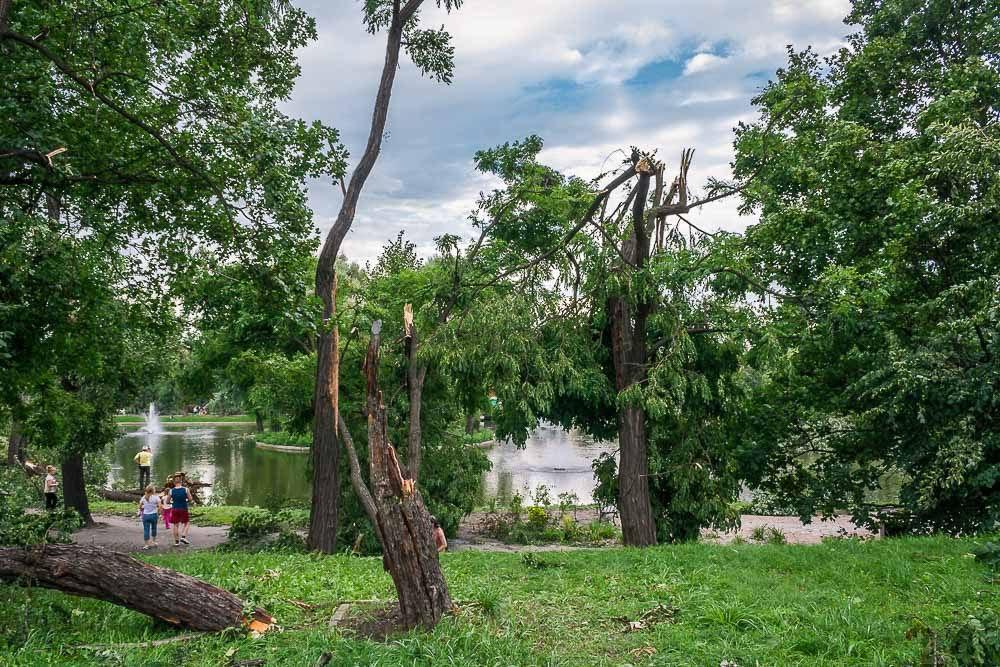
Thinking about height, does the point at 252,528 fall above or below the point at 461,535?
above

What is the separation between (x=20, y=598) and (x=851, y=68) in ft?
48.7

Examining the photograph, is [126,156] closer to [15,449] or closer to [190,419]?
[15,449]

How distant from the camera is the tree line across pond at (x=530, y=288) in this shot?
7.39 meters

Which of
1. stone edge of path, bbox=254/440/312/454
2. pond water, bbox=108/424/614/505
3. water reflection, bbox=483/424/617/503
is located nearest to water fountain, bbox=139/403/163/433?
pond water, bbox=108/424/614/505

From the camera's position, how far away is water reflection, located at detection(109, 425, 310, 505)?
77.8 ft

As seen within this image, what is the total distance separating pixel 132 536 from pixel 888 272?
14581 millimetres

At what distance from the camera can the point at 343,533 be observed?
12703 millimetres

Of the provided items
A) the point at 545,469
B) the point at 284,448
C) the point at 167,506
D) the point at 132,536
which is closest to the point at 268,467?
the point at 284,448

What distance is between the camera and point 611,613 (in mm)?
5641

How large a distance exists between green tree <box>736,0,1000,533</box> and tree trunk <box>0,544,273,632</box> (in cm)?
707

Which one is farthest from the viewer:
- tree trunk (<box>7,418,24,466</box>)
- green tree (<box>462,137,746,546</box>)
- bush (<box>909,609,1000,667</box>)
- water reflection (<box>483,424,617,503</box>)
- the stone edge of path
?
the stone edge of path

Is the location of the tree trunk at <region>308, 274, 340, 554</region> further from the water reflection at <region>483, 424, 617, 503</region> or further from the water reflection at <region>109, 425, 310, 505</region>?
the water reflection at <region>483, 424, 617, 503</region>

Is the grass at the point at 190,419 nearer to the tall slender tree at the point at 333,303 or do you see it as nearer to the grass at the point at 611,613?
the tall slender tree at the point at 333,303

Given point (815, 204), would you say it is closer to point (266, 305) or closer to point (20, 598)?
point (266, 305)
